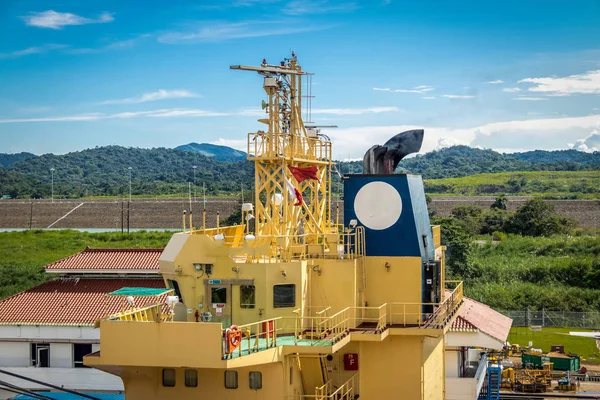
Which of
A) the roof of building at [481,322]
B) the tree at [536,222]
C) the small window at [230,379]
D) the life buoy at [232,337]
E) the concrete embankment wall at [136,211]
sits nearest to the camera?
the life buoy at [232,337]

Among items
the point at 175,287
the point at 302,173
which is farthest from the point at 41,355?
the point at 302,173

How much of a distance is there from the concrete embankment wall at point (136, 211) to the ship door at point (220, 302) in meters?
84.0

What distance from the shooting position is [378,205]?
2177 centimetres

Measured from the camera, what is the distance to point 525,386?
125 ft

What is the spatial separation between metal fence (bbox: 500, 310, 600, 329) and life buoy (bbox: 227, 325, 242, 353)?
3786 centimetres

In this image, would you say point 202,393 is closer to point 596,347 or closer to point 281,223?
point 281,223

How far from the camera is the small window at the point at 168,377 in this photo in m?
18.2

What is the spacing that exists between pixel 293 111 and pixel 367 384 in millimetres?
6632

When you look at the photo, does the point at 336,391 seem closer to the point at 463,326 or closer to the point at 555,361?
the point at 463,326

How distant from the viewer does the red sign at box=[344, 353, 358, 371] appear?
2092 centimetres

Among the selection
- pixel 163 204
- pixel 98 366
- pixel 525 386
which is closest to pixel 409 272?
pixel 98 366

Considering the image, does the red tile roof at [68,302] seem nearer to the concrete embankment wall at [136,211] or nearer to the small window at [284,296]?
the small window at [284,296]

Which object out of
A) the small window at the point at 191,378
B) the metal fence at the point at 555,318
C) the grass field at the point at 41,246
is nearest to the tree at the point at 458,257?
the metal fence at the point at 555,318

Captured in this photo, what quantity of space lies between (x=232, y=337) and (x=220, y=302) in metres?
2.84
